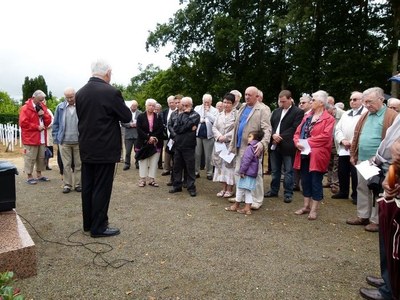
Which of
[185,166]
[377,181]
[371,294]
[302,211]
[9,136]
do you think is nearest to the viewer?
[371,294]

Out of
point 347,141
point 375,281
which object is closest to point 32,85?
point 347,141

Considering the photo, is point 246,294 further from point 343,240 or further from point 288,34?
point 288,34

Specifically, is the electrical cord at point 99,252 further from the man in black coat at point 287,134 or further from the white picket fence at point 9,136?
the white picket fence at point 9,136

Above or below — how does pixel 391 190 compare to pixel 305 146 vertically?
below

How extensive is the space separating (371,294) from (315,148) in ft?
7.77

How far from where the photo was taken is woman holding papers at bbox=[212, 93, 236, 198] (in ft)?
20.5

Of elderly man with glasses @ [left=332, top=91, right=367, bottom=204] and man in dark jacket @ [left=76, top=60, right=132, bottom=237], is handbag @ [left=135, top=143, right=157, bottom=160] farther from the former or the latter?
elderly man with glasses @ [left=332, top=91, right=367, bottom=204]

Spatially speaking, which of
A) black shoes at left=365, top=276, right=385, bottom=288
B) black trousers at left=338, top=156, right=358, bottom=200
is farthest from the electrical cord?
black trousers at left=338, top=156, right=358, bottom=200

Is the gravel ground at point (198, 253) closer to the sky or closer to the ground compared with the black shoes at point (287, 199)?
closer to the ground

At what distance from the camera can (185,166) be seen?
6.75 meters

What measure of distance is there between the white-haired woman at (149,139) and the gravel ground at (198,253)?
1.26 m

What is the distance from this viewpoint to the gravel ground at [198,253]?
10.1 ft

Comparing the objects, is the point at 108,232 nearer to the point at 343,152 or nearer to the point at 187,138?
the point at 187,138

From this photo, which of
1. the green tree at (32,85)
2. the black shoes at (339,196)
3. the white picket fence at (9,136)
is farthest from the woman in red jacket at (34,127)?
the green tree at (32,85)
